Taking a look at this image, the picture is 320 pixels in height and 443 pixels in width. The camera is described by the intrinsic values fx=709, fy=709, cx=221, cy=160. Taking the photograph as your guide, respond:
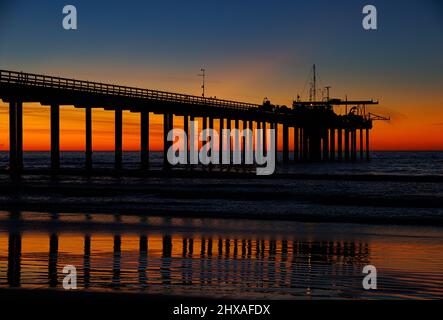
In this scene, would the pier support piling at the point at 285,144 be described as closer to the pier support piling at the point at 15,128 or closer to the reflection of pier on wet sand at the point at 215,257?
the pier support piling at the point at 15,128

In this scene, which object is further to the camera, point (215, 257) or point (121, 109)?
point (121, 109)

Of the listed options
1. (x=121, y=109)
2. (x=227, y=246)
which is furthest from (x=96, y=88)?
(x=227, y=246)

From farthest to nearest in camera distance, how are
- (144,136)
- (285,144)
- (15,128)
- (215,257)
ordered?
(285,144) → (144,136) → (15,128) → (215,257)

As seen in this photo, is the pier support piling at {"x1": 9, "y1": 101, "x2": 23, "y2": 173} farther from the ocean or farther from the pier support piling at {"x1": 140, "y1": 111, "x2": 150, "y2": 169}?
the ocean

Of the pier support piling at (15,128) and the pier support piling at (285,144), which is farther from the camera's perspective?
the pier support piling at (285,144)

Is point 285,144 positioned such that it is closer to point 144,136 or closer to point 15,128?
point 144,136

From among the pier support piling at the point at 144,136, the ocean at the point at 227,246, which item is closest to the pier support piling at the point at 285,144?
the pier support piling at the point at 144,136

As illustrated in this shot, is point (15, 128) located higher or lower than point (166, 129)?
lower

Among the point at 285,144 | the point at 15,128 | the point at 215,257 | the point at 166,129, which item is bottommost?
the point at 215,257

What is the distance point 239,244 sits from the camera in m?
13.7

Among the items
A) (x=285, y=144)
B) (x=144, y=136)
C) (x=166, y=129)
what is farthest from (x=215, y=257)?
(x=285, y=144)

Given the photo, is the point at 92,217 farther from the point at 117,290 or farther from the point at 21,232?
the point at 117,290

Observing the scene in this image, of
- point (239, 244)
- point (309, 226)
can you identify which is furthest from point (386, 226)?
point (239, 244)

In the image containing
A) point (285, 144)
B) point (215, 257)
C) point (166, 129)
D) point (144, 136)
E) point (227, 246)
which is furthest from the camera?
point (285, 144)
